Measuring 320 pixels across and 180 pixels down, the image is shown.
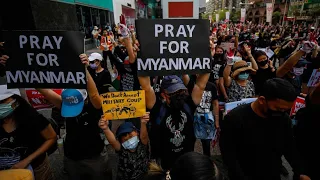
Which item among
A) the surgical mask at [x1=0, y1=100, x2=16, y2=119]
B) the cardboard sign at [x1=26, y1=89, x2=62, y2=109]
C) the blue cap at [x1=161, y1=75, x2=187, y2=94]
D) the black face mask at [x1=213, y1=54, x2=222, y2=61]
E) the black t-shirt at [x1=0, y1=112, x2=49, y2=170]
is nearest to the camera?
the surgical mask at [x1=0, y1=100, x2=16, y2=119]

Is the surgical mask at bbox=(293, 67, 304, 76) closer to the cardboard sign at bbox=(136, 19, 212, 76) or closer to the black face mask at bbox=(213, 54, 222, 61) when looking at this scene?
the black face mask at bbox=(213, 54, 222, 61)

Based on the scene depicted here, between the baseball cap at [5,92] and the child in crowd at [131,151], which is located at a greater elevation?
the baseball cap at [5,92]

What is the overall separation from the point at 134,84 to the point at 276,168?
2.67 meters

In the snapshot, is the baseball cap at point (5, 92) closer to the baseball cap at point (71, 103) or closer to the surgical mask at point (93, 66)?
the baseball cap at point (71, 103)

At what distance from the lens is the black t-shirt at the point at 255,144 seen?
1.90 m

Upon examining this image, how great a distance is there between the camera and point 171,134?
2.40 meters

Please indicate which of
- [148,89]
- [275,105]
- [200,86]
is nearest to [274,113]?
[275,105]

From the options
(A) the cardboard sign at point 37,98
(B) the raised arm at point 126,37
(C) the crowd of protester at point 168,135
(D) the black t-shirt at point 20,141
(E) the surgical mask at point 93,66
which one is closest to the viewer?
(C) the crowd of protester at point 168,135

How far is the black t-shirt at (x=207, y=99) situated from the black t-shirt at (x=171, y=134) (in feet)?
2.56

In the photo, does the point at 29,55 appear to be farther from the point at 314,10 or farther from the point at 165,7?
the point at 314,10

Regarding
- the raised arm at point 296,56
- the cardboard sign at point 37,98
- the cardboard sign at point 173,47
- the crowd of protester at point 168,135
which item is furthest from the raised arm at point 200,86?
the cardboard sign at point 37,98

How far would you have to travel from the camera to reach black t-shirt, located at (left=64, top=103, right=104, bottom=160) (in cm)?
245

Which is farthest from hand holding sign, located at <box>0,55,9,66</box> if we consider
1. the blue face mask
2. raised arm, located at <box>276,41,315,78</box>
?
raised arm, located at <box>276,41,315,78</box>

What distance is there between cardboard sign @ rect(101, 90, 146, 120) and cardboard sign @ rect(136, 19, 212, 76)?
0.25m
